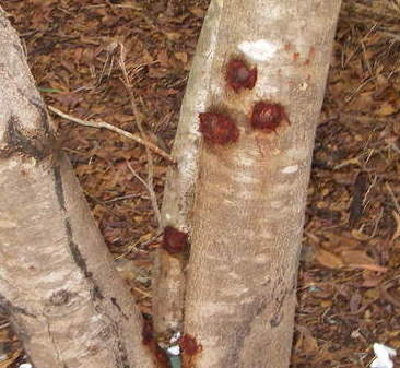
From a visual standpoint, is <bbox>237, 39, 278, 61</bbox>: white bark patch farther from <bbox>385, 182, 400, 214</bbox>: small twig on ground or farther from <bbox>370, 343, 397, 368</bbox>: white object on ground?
<bbox>385, 182, 400, 214</bbox>: small twig on ground

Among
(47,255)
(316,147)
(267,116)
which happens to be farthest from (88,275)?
(316,147)

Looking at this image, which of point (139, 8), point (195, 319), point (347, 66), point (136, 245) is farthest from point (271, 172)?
point (139, 8)

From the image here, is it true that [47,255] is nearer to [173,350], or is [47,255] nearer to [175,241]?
[175,241]

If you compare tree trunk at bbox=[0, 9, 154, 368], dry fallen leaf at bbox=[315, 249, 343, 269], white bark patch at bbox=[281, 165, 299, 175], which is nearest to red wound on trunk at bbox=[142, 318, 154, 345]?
tree trunk at bbox=[0, 9, 154, 368]

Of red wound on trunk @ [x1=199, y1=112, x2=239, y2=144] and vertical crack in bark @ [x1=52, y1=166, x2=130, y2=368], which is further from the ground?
red wound on trunk @ [x1=199, y1=112, x2=239, y2=144]

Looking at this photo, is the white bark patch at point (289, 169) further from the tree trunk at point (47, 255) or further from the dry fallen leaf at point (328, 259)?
the dry fallen leaf at point (328, 259)

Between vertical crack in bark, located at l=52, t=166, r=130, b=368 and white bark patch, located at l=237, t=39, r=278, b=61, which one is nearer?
white bark patch, located at l=237, t=39, r=278, b=61

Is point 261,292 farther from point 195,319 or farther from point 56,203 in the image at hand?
point 56,203
